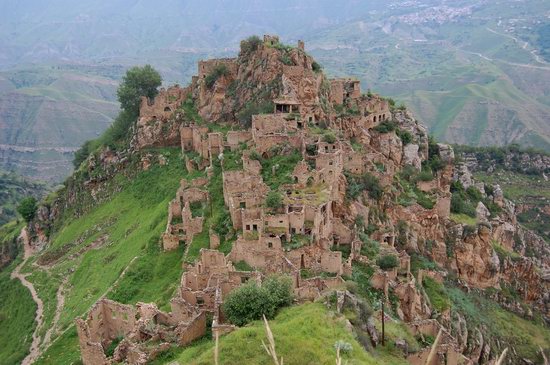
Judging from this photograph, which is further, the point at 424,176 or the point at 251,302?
the point at 424,176

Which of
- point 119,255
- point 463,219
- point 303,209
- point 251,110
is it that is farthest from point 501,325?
point 119,255

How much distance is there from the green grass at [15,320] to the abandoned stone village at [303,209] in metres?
16.8

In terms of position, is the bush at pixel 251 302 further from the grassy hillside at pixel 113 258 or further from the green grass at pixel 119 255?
the grassy hillside at pixel 113 258

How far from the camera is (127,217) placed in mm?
70188

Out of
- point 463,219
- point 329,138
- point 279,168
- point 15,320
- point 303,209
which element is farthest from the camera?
point 463,219

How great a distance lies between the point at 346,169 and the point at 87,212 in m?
37.8

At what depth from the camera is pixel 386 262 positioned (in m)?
49.6

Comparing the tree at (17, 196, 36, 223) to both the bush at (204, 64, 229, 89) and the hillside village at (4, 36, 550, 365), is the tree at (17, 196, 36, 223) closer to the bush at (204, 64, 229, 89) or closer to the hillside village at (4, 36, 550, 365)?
the hillside village at (4, 36, 550, 365)

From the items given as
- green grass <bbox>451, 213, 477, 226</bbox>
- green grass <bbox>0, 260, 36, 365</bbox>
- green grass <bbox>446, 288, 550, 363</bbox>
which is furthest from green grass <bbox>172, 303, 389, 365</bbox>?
green grass <bbox>451, 213, 477, 226</bbox>

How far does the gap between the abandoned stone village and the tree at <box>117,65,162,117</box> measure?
2540 mm

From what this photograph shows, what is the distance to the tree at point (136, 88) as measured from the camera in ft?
279

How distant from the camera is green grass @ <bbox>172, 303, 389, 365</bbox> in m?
26.8

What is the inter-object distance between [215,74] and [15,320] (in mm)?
38083

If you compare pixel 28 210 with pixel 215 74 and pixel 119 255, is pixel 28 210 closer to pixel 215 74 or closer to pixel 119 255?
pixel 119 255
